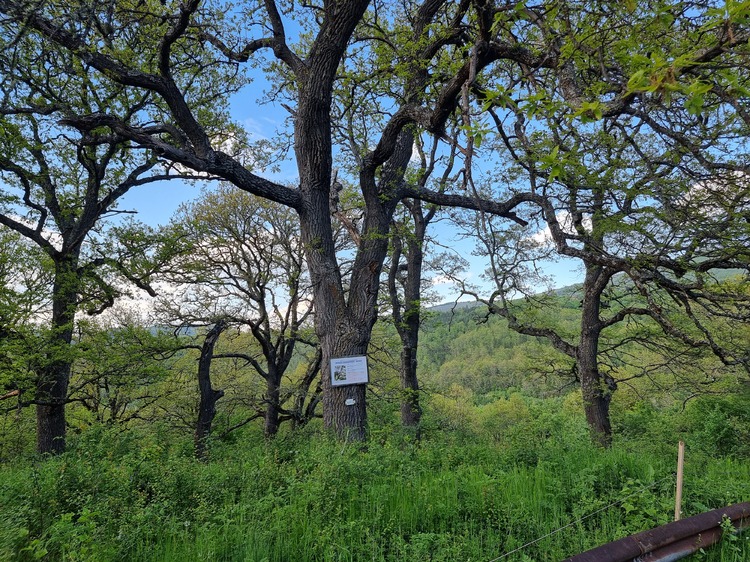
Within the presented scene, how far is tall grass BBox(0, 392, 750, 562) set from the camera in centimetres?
269

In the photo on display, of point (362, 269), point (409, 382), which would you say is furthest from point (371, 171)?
point (409, 382)

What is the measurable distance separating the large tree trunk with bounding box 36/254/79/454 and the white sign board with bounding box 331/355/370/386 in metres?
7.32

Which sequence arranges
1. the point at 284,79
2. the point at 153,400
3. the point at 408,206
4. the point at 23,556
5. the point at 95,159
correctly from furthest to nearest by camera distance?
the point at 153,400 → the point at 408,206 → the point at 95,159 → the point at 284,79 → the point at 23,556

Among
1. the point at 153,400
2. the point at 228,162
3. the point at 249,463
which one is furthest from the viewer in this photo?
the point at 153,400

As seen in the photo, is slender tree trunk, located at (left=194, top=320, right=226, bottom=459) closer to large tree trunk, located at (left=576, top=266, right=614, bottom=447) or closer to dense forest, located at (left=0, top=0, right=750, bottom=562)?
dense forest, located at (left=0, top=0, right=750, bottom=562)

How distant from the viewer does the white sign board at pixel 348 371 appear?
5.67m

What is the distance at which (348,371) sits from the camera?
18.8ft

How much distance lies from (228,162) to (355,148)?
3213mm

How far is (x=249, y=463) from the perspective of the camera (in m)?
4.50

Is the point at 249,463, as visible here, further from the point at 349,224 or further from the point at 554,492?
the point at 349,224

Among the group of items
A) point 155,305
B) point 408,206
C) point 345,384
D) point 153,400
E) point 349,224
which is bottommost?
point 153,400

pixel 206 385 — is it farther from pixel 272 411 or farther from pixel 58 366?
pixel 58 366

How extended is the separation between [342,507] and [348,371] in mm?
2507

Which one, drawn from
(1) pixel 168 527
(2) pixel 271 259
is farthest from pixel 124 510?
(2) pixel 271 259
